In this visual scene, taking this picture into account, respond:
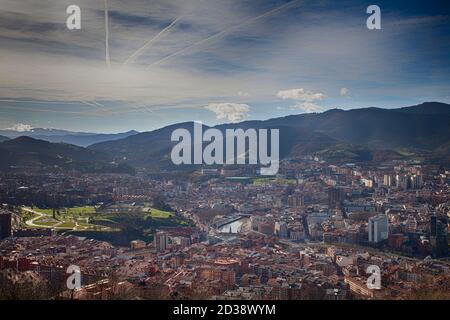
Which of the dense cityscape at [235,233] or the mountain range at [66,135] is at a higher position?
the mountain range at [66,135]

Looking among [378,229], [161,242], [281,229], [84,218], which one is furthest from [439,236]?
[84,218]

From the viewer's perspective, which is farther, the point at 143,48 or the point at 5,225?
the point at 5,225

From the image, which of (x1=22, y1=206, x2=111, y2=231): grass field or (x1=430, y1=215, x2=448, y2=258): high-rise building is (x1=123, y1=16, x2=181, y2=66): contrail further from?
(x1=430, y1=215, x2=448, y2=258): high-rise building

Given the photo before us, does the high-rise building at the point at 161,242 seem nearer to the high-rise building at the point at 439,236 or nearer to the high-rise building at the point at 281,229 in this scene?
the high-rise building at the point at 281,229

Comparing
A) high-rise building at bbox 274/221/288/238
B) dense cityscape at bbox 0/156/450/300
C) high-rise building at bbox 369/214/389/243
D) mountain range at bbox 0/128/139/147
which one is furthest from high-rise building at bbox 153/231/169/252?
high-rise building at bbox 369/214/389/243

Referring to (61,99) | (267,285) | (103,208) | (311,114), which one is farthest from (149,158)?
(267,285)

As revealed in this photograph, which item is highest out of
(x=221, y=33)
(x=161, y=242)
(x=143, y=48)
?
(x=221, y=33)

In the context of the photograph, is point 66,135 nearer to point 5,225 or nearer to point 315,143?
point 5,225

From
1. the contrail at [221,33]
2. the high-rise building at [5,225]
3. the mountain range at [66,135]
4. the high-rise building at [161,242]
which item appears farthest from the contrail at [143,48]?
the high-rise building at [5,225]
